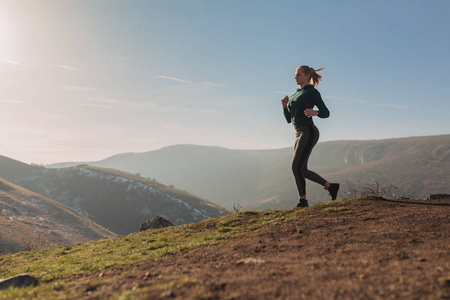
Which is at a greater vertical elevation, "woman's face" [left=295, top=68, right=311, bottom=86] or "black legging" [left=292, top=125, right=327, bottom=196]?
"woman's face" [left=295, top=68, right=311, bottom=86]

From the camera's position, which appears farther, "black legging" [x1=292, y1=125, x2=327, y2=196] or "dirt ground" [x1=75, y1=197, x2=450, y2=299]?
"black legging" [x1=292, y1=125, x2=327, y2=196]

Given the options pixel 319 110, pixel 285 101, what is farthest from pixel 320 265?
pixel 285 101

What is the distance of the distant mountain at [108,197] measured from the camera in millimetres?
104312

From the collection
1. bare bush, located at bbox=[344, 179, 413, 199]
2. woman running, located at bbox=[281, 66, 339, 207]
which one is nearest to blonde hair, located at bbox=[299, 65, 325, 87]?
woman running, located at bbox=[281, 66, 339, 207]

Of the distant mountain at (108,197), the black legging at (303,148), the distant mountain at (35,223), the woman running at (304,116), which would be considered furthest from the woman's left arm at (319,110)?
the distant mountain at (108,197)

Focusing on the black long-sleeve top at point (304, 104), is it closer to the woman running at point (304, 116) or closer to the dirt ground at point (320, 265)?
the woman running at point (304, 116)

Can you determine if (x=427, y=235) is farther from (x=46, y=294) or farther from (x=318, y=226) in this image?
(x=46, y=294)

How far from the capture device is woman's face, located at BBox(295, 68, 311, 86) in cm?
952

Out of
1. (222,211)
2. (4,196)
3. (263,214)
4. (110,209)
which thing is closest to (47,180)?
(110,209)

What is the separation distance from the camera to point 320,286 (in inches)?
143

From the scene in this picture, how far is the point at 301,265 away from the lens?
185 inches

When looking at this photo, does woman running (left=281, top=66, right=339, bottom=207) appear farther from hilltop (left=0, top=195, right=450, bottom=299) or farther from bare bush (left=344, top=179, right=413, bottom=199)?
bare bush (left=344, top=179, right=413, bottom=199)

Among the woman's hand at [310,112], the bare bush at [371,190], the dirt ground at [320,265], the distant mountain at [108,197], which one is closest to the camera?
the dirt ground at [320,265]

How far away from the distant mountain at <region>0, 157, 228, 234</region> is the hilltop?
328 ft
